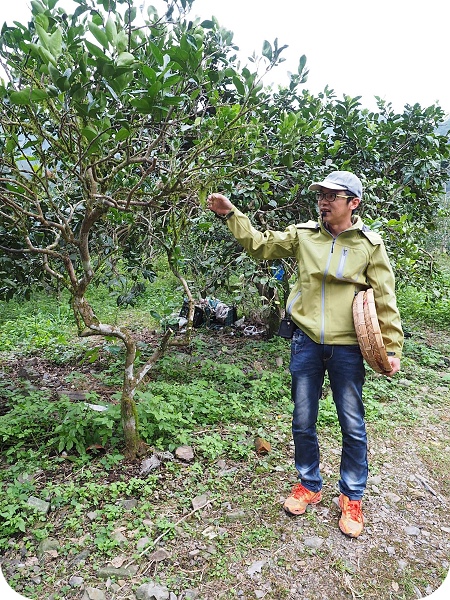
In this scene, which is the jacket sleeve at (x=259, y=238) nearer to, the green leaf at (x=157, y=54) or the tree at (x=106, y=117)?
the tree at (x=106, y=117)

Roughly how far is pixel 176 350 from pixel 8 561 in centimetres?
331

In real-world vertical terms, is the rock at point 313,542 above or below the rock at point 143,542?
below

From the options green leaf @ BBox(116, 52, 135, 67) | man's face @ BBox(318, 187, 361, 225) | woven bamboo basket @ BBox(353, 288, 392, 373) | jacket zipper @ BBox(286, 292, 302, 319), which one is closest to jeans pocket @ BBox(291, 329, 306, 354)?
jacket zipper @ BBox(286, 292, 302, 319)

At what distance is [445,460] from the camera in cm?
334

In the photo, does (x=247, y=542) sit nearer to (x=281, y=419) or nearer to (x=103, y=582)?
(x=103, y=582)

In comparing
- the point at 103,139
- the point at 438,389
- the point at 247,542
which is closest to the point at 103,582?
the point at 247,542

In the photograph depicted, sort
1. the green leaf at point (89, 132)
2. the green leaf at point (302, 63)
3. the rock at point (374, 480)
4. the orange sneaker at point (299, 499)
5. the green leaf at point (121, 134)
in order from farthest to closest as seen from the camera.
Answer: the rock at point (374, 480)
the green leaf at point (302, 63)
the orange sneaker at point (299, 499)
the green leaf at point (121, 134)
the green leaf at point (89, 132)

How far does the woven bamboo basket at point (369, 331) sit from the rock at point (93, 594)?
164cm

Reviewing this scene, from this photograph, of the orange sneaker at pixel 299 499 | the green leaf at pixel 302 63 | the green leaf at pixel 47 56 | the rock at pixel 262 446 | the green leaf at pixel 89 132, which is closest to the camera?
the green leaf at pixel 47 56

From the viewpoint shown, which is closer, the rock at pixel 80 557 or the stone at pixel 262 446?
the rock at pixel 80 557

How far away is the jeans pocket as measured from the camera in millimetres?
2342

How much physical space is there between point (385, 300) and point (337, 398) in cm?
57

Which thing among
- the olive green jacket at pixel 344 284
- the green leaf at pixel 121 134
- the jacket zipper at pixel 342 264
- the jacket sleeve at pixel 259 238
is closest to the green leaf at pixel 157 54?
the green leaf at pixel 121 134

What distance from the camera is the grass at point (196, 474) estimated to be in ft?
7.03
